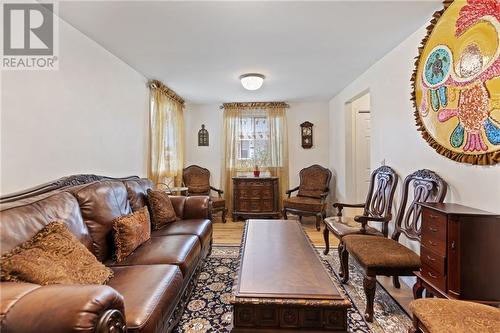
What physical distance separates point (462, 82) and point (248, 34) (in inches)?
66.5

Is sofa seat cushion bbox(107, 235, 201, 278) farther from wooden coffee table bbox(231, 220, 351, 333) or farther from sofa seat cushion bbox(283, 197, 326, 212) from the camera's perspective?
sofa seat cushion bbox(283, 197, 326, 212)

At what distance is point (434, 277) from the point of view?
5.08ft

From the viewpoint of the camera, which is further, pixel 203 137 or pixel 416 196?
pixel 203 137

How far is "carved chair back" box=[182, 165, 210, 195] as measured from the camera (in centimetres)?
498

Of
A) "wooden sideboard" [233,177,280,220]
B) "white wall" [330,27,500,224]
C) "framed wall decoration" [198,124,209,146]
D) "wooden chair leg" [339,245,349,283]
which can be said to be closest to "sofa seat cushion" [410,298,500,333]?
"white wall" [330,27,500,224]

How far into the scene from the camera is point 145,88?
361cm

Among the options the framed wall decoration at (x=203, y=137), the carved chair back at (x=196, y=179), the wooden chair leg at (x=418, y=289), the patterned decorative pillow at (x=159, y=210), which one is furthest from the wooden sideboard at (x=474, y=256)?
the framed wall decoration at (x=203, y=137)

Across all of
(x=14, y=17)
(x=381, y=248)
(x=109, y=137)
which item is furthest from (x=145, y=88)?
(x=381, y=248)

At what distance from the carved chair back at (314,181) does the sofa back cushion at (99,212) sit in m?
3.44

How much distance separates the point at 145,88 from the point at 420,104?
10.9 ft

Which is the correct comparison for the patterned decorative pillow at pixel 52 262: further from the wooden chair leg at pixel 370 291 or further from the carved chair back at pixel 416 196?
the carved chair back at pixel 416 196

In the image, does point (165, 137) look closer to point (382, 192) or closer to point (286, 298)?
point (382, 192)

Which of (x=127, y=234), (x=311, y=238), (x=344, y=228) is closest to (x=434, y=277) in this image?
(x=344, y=228)

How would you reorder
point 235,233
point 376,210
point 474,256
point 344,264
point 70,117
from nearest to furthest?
point 474,256
point 70,117
point 344,264
point 376,210
point 235,233
